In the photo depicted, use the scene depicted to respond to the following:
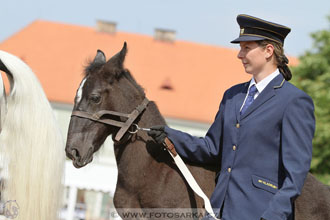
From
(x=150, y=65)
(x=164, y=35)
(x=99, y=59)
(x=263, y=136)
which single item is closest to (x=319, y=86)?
(x=150, y=65)

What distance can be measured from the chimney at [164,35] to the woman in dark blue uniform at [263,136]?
3580 centimetres

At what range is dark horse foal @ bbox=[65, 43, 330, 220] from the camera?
179 inches

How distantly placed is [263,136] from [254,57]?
0.54 m

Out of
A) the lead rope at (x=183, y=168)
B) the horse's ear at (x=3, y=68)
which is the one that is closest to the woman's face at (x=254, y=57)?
the lead rope at (x=183, y=168)

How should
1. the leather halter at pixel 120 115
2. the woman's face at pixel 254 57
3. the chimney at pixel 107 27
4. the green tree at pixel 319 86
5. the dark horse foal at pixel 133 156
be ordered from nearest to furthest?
the woman's face at pixel 254 57 → the dark horse foal at pixel 133 156 → the leather halter at pixel 120 115 → the green tree at pixel 319 86 → the chimney at pixel 107 27

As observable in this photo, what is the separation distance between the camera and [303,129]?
3705 millimetres

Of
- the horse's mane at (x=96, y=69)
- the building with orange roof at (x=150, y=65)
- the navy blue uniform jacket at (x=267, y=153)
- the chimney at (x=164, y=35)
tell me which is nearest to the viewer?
the navy blue uniform jacket at (x=267, y=153)

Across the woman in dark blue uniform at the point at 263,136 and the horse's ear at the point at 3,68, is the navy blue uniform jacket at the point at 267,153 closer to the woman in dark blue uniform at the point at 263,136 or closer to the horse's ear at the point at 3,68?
the woman in dark blue uniform at the point at 263,136

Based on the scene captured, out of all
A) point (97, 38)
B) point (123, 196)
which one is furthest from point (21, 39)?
point (123, 196)

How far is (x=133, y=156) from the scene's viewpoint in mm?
4770

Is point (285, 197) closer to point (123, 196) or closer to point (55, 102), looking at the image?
point (123, 196)

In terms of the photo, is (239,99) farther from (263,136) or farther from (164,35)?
(164,35)

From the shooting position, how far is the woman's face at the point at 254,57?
397cm

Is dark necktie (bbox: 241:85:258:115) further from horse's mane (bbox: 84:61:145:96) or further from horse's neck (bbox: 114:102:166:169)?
horse's mane (bbox: 84:61:145:96)
